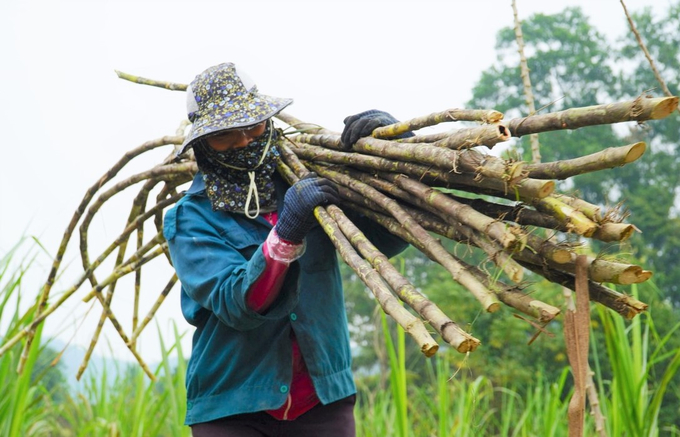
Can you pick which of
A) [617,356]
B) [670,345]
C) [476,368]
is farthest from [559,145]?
[617,356]

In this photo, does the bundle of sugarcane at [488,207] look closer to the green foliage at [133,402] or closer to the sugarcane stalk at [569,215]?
the sugarcane stalk at [569,215]

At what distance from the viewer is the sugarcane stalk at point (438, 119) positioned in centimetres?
178

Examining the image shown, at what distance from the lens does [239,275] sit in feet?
7.13

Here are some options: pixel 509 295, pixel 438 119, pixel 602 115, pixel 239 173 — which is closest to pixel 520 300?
pixel 509 295

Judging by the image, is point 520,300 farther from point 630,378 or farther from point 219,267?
point 630,378

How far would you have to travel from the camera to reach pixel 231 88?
2410 mm

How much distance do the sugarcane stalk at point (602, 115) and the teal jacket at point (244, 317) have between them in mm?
803

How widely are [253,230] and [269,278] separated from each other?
0.37 meters

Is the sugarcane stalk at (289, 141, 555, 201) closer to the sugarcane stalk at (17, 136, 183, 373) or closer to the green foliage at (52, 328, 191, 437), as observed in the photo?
the sugarcane stalk at (17, 136, 183, 373)

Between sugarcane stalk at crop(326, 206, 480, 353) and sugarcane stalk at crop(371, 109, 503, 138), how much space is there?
1.00 ft

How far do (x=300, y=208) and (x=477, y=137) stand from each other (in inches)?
21.7

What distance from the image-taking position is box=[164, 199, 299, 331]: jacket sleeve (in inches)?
83.9

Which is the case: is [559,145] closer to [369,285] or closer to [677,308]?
[677,308]

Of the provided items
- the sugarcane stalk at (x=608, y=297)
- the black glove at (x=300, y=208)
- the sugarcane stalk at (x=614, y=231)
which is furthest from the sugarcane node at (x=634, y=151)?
the black glove at (x=300, y=208)
